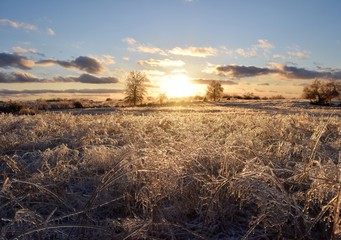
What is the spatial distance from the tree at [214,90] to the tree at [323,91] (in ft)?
64.2

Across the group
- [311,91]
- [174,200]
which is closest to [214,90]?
[311,91]

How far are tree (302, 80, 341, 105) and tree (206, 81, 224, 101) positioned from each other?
19.6 m

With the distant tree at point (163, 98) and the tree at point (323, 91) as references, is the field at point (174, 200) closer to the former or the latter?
the distant tree at point (163, 98)

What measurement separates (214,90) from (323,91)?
73.1 ft

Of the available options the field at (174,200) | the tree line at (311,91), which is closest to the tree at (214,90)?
the tree line at (311,91)

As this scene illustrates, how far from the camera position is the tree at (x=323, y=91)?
2052 inches

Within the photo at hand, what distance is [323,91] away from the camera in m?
52.4

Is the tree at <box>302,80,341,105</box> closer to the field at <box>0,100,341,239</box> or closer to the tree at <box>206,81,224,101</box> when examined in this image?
the tree at <box>206,81,224,101</box>

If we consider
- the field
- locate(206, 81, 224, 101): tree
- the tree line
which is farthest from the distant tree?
the field

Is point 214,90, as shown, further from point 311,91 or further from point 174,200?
point 174,200

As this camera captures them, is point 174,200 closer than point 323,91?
Yes

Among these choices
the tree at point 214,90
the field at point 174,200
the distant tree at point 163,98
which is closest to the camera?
the field at point 174,200

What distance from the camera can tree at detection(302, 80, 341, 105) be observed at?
52.1 m

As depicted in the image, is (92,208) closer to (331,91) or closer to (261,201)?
(261,201)
